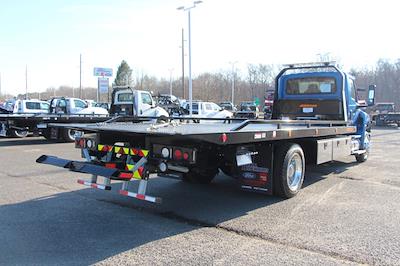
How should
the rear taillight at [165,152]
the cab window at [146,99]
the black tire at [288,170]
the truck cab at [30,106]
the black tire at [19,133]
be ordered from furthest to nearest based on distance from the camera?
the truck cab at [30,106]
the cab window at [146,99]
the black tire at [19,133]
the black tire at [288,170]
the rear taillight at [165,152]

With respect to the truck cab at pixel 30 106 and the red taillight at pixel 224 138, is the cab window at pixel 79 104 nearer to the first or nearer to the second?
the truck cab at pixel 30 106

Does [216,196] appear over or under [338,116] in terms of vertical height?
under

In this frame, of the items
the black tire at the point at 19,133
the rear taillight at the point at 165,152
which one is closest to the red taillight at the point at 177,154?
A: the rear taillight at the point at 165,152

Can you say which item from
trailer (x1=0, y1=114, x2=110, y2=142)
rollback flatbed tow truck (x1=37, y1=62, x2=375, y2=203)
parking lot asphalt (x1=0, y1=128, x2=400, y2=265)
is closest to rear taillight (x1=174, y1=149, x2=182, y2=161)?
rollback flatbed tow truck (x1=37, y1=62, x2=375, y2=203)

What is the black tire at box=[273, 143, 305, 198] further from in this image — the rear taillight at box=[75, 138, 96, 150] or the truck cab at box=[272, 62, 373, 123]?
the truck cab at box=[272, 62, 373, 123]

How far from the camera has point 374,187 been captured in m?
8.32

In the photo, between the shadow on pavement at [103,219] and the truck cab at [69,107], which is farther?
the truck cab at [69,107]

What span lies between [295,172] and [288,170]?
A: 411 mm

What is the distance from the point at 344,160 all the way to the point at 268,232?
25.2 feet

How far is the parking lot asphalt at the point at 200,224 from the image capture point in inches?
180

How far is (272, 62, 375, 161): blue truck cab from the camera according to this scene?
10828 mm

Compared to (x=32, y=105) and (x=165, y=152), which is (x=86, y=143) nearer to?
(x=165, y=152)

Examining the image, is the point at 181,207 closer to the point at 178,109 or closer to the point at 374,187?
the point at 374,187

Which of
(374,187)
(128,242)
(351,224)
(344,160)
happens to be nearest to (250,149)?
(351,224)
